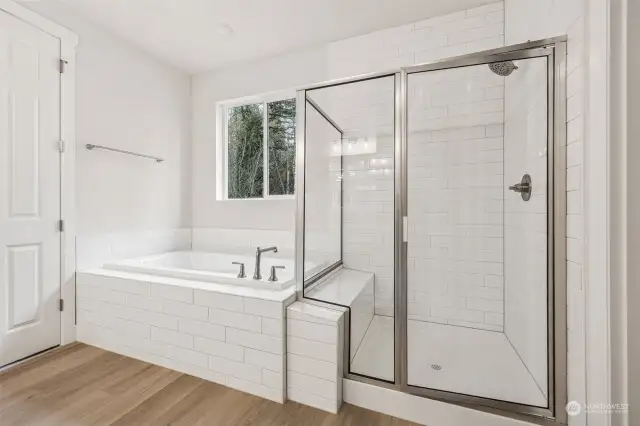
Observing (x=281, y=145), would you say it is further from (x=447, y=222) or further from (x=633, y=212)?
(x=633, y=212)

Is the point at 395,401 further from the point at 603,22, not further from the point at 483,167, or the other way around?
the point at 603,22

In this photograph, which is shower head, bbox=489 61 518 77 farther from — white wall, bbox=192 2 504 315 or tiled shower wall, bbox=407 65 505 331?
white wall, bbox=192 2 504 315

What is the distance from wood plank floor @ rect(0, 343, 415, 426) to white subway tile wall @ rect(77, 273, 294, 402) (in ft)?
0.28

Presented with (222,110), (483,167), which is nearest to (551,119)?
(483,167)

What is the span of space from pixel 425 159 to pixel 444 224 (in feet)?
1.55

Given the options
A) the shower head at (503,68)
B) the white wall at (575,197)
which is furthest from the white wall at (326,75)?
the white wall at (575,197)

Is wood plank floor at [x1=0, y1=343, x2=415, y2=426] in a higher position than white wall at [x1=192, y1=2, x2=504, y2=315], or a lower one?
lower

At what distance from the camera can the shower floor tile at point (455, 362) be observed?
56.9 inches

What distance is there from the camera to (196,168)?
3.29 meters

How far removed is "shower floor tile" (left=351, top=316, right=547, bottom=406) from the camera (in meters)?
1.45

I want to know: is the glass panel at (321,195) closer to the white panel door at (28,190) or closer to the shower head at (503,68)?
the shower head at (503,68)

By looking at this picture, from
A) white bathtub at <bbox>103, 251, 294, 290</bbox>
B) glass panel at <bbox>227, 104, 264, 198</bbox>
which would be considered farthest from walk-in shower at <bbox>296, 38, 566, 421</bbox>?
glass panel at <bbox>227, 104, 264, 198</bbox>

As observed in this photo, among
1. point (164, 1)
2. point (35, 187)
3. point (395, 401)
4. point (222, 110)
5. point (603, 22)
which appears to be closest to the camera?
point (603, 22)

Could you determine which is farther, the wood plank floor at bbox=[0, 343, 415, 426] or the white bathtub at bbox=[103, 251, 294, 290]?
the white bathtub at bbox=[103, 251, 294, 290]
